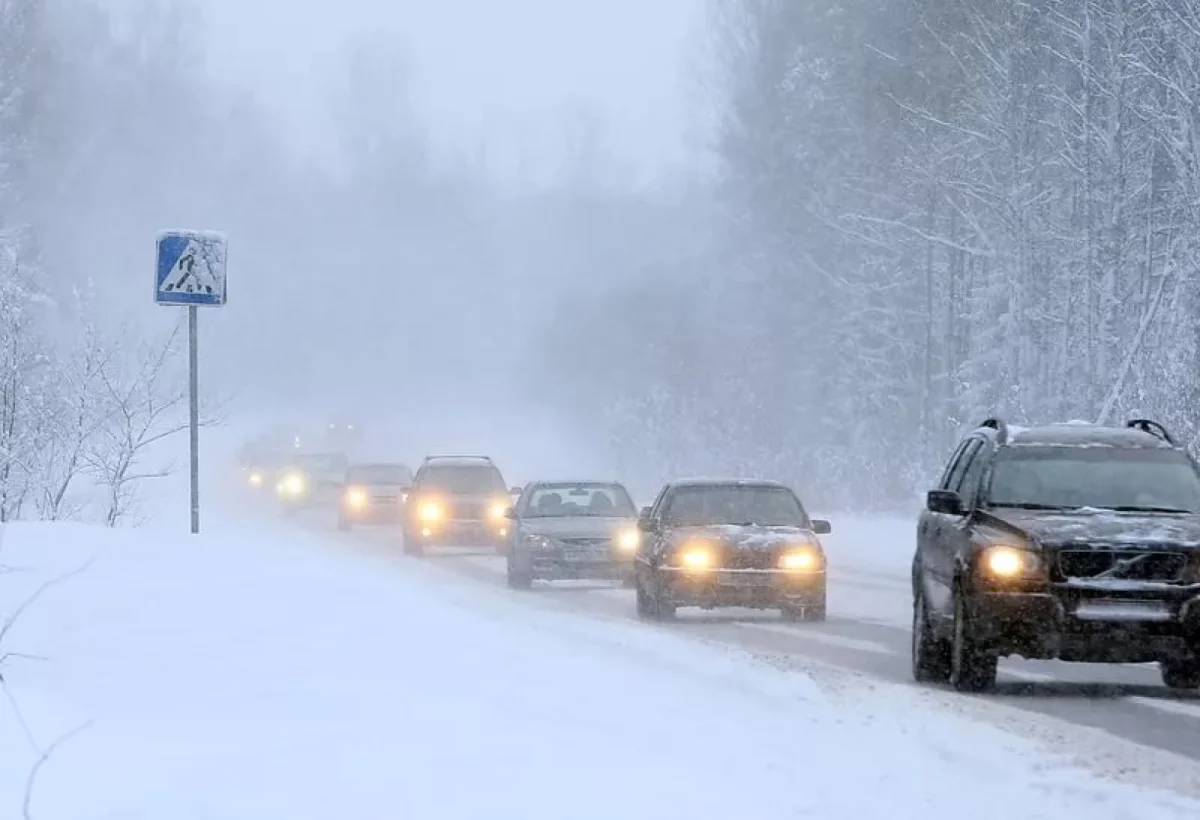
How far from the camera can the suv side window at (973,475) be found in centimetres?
1555

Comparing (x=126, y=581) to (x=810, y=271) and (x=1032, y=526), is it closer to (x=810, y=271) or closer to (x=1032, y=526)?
(x=1032, y=526)

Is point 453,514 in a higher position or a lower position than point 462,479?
lower

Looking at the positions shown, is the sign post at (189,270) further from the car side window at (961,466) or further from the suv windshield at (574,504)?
the suv windshield at (574,504)

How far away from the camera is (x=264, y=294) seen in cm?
13475

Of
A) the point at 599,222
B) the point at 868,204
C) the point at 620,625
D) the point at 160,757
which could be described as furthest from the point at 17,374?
the point at 599,222

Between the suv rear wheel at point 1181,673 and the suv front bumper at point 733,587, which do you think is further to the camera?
the suv front bumper at point 733,587

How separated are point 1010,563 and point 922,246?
4266 cm

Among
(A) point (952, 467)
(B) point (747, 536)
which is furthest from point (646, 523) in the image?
(A) point (952, 467)

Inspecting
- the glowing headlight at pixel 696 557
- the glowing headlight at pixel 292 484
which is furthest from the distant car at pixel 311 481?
the glowing headlight at pixel 696 557

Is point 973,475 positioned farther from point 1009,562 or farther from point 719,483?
point 719,483

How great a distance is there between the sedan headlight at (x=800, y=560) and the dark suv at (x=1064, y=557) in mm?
5547

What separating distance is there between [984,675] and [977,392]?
3585 cm

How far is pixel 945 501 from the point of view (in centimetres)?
1517

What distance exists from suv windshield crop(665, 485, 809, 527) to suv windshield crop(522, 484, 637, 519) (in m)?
4.62
